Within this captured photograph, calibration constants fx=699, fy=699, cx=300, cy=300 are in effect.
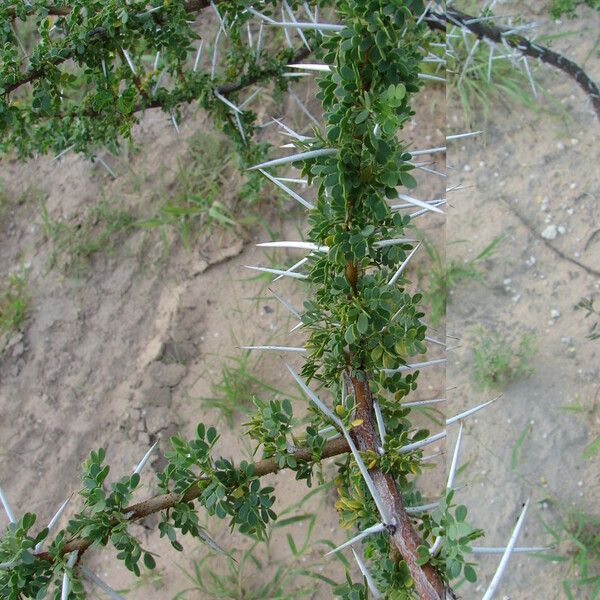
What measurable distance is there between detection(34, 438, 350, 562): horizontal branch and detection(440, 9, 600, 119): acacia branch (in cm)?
111

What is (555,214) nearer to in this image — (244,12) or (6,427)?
(244,12)

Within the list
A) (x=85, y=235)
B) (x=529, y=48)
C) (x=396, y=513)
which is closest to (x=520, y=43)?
(x=529, y=48)

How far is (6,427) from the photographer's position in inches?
87.4

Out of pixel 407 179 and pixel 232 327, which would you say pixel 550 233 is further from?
pixel 232 327

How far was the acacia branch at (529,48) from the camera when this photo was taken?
67.6 inches

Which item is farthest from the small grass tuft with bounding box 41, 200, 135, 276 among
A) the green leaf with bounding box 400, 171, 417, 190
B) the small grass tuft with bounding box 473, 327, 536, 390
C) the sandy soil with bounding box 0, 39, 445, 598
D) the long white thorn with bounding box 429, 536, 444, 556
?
the long white thorn with bounding box 429, 536, 444, 556

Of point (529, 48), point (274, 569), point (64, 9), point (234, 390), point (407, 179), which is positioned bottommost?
point (274, 569)

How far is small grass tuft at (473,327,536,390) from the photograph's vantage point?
4.95 ft

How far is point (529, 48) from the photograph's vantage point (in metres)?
1.84

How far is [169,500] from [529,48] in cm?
149

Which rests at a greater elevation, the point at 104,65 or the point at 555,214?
the point at 104,65

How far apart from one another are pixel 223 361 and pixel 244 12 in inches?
42.3

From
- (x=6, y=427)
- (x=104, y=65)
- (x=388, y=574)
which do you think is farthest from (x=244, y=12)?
(x=6, y=427)

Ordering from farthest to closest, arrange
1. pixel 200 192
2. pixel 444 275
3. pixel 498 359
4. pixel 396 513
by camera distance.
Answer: pixel 200 192 → pixel 444 275 → pixel 498 359 → pixel 396 513
